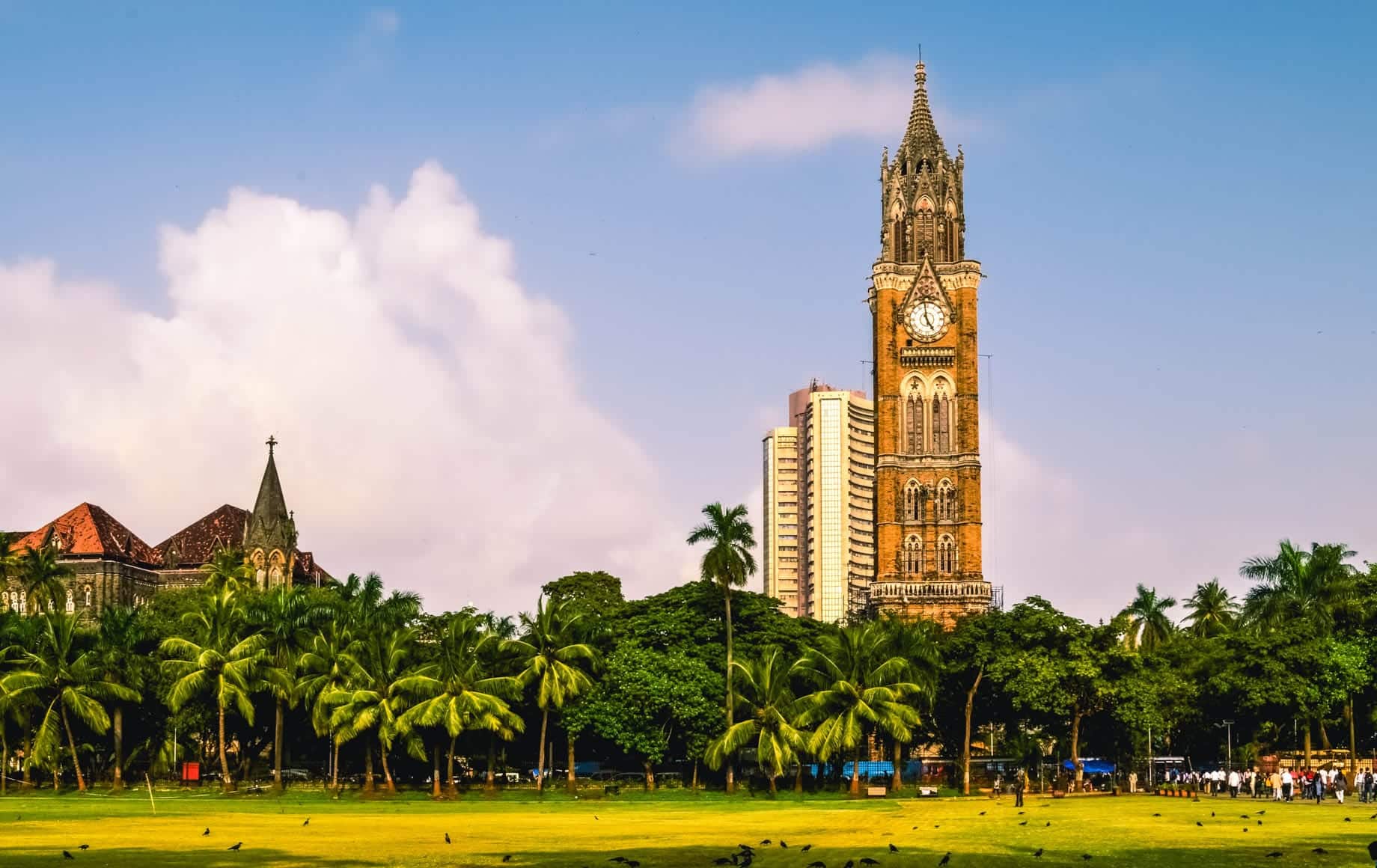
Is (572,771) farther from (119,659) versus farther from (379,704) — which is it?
(119,659)

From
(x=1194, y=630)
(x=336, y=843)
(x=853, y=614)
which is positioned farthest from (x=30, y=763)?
(x=853, y=614)

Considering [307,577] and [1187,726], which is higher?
[307,577]

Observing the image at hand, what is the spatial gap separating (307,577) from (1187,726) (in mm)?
90108

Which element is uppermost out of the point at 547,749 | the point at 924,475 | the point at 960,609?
the point at 924,475

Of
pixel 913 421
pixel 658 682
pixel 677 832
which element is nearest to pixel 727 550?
pixel 658 682

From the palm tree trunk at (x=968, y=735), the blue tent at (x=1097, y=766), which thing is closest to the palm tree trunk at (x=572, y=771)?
the palm tree trunk at (x=968, y=735)

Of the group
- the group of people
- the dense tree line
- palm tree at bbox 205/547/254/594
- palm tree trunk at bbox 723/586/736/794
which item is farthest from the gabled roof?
the group of people

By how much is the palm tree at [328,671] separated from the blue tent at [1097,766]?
155ft

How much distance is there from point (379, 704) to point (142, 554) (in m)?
81.6

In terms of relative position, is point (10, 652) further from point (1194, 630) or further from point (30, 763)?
point (1194, 630)

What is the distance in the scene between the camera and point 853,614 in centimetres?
16962

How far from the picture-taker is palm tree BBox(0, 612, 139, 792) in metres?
87.4

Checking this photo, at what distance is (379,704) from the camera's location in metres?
86.8

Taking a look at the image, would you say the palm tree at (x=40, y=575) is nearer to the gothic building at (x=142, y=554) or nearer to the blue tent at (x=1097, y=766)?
the gothic building at (x=142, y=554)
